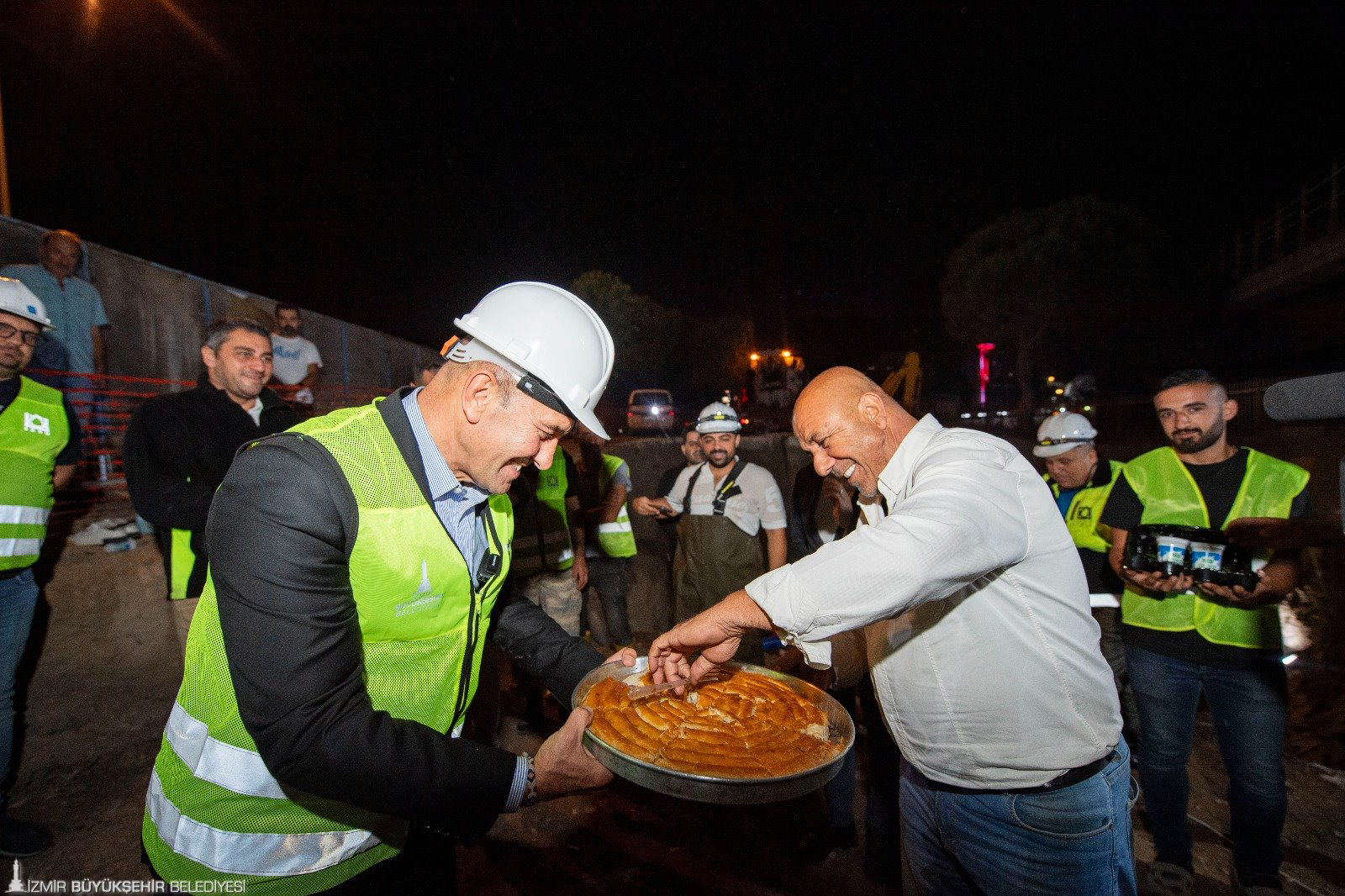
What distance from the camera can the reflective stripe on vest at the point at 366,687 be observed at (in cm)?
158

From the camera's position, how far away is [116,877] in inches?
130

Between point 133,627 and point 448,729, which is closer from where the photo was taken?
point 448,729

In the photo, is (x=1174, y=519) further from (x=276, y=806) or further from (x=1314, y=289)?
(x=1314, y=289)

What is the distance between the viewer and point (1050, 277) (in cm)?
2355

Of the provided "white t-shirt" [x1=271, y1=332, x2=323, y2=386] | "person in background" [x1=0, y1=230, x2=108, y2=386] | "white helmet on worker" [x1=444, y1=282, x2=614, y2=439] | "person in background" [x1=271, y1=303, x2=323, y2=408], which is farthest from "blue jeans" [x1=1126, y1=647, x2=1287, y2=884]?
"white t-shirt" [x1=271, y1=332, x2=323, y2=386]

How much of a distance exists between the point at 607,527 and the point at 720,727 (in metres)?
3.90

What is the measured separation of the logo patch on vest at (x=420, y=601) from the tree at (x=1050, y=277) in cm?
2723

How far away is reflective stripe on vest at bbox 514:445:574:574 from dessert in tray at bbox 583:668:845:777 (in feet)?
8.43

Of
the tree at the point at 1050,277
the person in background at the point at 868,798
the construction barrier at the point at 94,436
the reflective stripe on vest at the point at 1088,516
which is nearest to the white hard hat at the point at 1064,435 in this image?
the reflective stripe on vest at the point at 1088,516

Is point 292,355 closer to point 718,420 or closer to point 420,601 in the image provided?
point 718,420

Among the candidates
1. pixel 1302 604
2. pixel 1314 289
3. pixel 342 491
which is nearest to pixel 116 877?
pixel 342 491

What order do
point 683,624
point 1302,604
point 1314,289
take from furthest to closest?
point 1314,289, point 1302,604, point 683,624

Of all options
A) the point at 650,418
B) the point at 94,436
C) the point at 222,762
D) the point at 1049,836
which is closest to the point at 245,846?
the point at 222,762

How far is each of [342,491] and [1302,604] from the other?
848 cm
